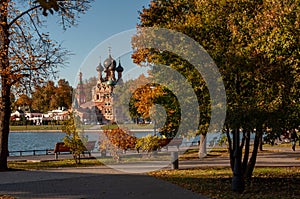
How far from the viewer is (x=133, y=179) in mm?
12672

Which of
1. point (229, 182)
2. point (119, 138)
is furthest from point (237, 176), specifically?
point (119, 138)

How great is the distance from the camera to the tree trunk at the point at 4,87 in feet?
50.0

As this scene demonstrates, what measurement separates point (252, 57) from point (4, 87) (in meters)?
10.2

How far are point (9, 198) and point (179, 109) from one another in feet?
21.7

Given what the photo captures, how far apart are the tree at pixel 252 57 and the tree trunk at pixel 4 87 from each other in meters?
7.42

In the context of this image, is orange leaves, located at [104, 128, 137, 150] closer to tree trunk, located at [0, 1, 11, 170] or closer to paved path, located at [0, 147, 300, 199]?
paved path, located at [0, 147, 300, 199]

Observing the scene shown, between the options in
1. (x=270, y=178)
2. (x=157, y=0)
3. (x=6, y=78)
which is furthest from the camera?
(x=157, y=0)

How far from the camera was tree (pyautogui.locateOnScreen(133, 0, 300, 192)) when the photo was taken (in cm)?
858

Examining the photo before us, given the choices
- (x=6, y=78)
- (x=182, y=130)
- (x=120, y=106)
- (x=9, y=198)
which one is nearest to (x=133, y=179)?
(x=182, y=130)

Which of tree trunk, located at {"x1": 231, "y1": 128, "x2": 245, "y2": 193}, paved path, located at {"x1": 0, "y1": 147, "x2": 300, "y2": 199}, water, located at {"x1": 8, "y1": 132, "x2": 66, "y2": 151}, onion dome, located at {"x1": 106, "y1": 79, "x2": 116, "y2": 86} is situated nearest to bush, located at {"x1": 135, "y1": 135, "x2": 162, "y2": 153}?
paved path, located at {"x1": 0, "y1": 147, "x2": 300, "y2": 199}

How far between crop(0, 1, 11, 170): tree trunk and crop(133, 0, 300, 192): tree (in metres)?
7.42

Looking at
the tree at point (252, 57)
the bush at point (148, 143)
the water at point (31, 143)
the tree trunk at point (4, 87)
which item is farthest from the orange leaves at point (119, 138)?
the water at point (31, 143)

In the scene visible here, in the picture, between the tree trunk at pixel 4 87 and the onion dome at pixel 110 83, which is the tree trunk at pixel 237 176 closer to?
the tree trunk at pixel 4 87

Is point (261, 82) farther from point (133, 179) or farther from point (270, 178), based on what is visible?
point (133, 179)
